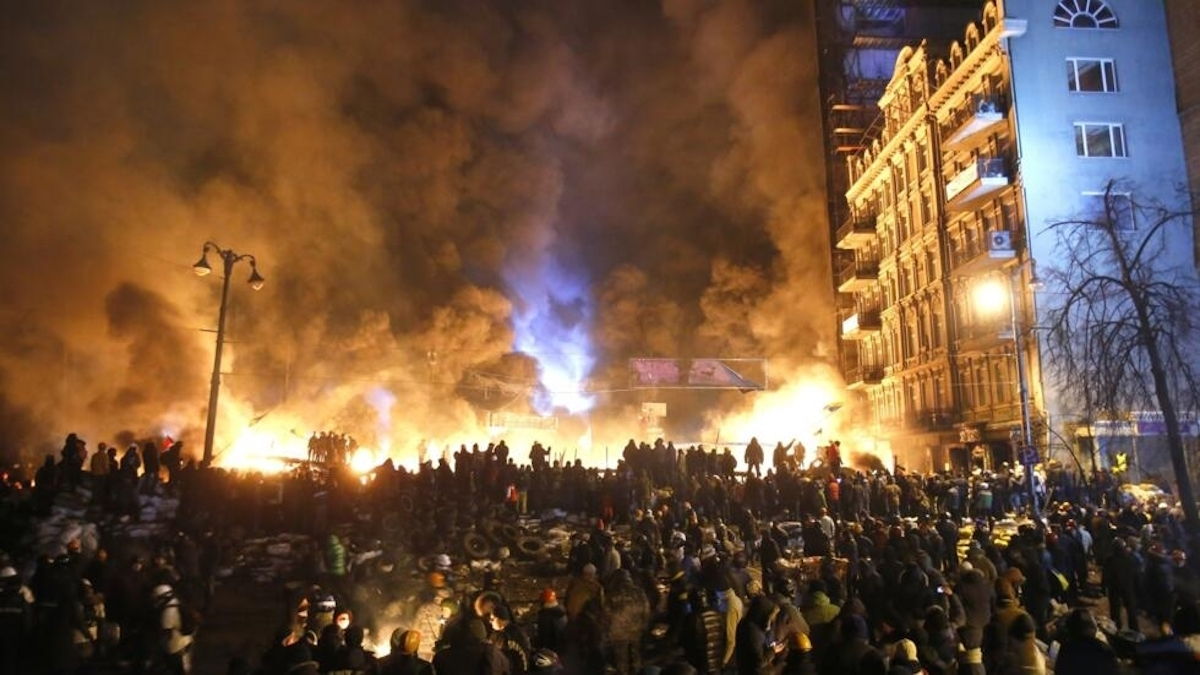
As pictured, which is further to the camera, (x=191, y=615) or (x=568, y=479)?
(x=568, y=479)

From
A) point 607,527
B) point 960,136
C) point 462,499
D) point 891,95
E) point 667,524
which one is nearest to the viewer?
point 667,524

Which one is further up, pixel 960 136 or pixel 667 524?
pixel 960 136

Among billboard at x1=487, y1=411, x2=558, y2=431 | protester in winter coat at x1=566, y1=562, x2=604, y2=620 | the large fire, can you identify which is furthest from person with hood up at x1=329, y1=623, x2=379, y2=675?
billboard at x1=487, y1=411, x2=558, y2=431

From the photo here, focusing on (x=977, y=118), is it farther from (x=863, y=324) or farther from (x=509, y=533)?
(x=509, y=533)

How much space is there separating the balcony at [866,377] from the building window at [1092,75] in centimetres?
1926

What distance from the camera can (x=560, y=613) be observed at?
8.65m

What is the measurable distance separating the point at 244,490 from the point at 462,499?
568cm

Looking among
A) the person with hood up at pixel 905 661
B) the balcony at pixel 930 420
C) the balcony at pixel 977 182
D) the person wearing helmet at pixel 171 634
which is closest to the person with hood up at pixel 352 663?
the person wearing helmet at pixel 171 634

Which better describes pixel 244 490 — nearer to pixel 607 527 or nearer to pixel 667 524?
pixel 607 527

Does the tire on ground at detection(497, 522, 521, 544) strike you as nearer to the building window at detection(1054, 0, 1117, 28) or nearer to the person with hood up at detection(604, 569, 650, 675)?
the person with hood up at detection(604, 569, 650, 675)

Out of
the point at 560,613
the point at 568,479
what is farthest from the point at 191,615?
the point at 568,479

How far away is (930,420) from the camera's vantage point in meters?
39.9

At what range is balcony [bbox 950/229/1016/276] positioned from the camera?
3275 centimetres

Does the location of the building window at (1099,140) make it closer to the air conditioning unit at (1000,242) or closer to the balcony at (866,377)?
the air conditioning unit at (1000,242)
